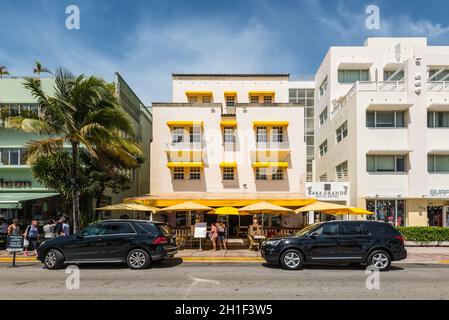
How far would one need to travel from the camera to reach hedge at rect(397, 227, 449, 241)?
68.8ft

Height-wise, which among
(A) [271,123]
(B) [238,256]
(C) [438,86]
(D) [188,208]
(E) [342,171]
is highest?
(C) [438,86]

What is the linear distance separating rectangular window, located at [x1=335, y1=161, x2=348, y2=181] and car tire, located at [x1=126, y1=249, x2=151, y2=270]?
62.6 ft

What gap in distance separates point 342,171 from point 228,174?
921 centimetres

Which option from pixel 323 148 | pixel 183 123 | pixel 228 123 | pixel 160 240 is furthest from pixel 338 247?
pixel 323 148

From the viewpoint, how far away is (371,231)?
13.3 m

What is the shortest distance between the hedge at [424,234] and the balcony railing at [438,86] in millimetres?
10008

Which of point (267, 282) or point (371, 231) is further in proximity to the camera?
point (371, 231)

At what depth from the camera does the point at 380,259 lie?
43.0ft

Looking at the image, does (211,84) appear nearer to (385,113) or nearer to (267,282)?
(385,113)

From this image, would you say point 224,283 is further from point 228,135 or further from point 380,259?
point 228,135

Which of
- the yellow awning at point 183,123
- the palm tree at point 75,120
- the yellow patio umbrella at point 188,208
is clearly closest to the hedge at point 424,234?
the yellow patio umbrella at point 188,208

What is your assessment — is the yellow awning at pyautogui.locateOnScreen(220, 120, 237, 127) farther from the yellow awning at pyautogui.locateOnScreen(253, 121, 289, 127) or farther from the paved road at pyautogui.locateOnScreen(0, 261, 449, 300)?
the paved road at pyautogui.locateOnScreen(0, 261, 449, 300)

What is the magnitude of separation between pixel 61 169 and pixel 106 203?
6535 mm
